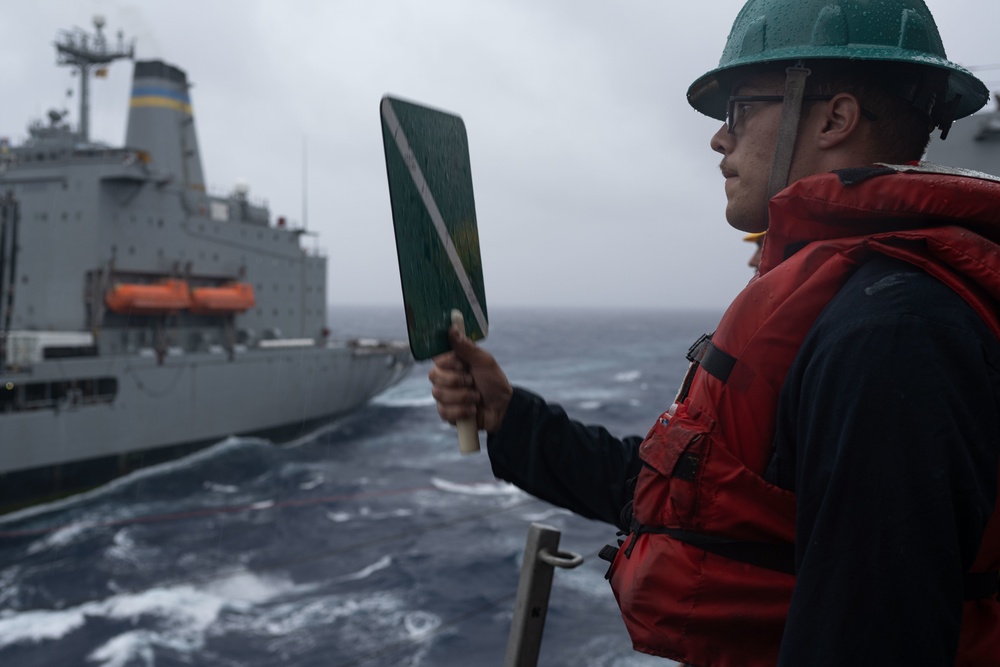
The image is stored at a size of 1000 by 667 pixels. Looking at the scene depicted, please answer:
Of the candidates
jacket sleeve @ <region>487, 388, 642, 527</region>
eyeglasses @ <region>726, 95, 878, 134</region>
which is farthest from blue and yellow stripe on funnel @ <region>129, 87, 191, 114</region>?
eyeglasses @ <region>726, 95, 878, 134</region>

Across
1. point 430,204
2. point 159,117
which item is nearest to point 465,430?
point 430,204

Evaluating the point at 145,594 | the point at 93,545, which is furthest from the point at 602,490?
the point at 93,545

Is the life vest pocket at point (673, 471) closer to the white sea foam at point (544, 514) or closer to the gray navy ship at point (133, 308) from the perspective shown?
the white sea foam at point (544, 514)

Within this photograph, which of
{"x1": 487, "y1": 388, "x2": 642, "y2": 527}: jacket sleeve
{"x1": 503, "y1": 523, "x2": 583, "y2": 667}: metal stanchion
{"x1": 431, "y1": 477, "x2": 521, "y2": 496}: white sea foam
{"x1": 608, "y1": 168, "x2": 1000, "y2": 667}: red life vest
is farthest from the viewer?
{"x1": 431, "y1": 477, "x2": 521, "y2": 496}: white sea foam

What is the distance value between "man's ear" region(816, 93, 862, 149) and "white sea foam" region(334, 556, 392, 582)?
13713 mm

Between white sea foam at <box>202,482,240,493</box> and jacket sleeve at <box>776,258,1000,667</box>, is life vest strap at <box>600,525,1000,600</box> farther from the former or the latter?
white sea foam at <box>202,482,240,493</box>

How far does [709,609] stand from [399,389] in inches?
1503

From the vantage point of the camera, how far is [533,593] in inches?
101

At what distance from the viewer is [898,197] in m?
1.06

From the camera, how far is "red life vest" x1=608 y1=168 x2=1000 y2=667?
1035 millimetres

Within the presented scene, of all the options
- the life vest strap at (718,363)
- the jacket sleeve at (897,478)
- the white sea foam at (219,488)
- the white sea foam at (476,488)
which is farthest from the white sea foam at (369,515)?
the jacket sleeve at (897,478)

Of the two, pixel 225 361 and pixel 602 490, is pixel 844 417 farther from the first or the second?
pixel 225 361

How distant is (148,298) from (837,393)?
2175cm

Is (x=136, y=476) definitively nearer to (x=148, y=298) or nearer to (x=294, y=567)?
(x=148, y=298)
